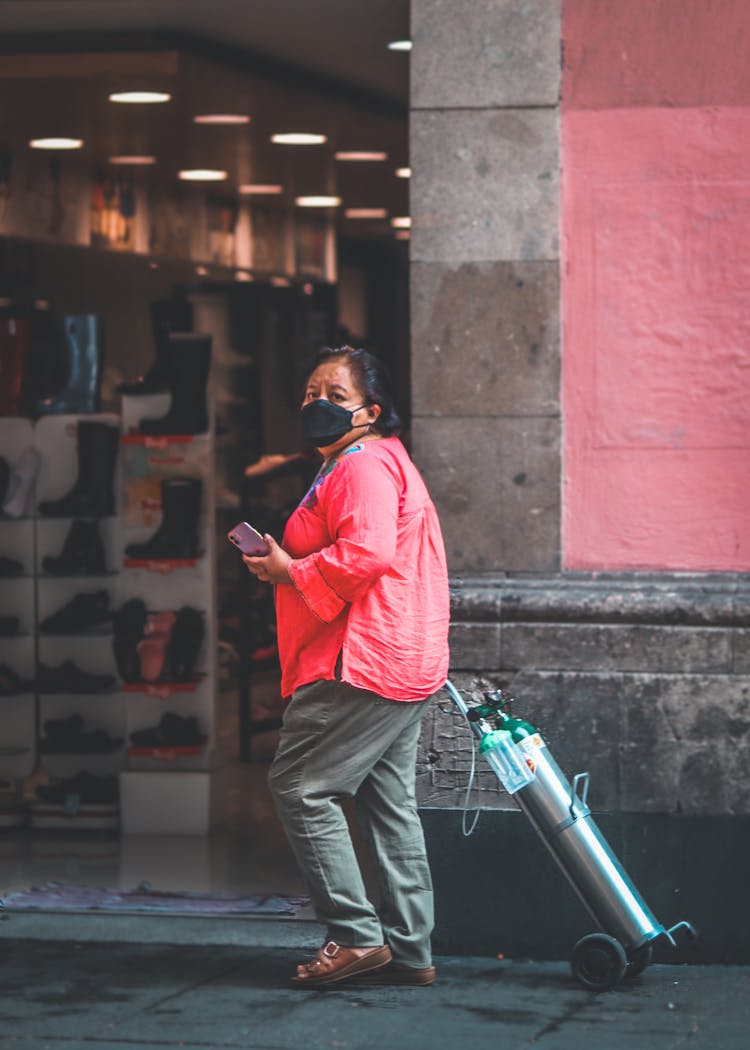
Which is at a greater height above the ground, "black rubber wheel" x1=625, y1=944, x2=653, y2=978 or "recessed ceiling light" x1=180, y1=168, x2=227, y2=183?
"recessed ceiling light" x1=180, y1=168, x2=227, y2=183

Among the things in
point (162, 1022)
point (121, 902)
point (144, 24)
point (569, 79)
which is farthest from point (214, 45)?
point (162, 1022)

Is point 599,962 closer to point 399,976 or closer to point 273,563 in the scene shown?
point 399,976

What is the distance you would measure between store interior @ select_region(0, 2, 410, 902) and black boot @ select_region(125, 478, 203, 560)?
0.01m

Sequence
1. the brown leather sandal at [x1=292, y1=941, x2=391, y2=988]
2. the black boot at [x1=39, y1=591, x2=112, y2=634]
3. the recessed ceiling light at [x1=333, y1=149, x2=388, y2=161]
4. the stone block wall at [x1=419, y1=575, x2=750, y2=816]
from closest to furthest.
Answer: the brown leather sandal at [x1=292, y1=941, x2=391, y2=988] → the stone block wall at [x1=419, y1=575, x2=750, y2=816] → the black boot at [x1=39, y1=591, x2=112, y2=634] → the recessed ceiling light at [x1=333, y1=149, x2=388, y2=161]

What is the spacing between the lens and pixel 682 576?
635 cm

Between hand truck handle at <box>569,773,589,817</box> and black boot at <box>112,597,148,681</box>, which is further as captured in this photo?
black boot at <box>112,597,148,681</box>

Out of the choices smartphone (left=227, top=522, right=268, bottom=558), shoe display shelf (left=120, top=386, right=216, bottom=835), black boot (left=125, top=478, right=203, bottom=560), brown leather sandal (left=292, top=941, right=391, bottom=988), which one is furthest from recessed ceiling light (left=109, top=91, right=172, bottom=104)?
brown leather sandal (left=292, top=941, right=391, bottom=988)

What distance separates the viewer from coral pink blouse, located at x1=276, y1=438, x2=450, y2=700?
5645 millimetres

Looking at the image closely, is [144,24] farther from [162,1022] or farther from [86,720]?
[162,1022]

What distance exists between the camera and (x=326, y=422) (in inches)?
230

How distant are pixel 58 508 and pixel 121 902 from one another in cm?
230

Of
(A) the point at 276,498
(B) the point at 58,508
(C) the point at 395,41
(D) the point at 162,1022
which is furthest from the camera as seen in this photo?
(A) the point at 276,498

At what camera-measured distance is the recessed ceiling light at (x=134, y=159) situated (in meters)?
10.5

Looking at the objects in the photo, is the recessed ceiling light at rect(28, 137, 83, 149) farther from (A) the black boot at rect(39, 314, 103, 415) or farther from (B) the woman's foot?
(B) the woman's foot
